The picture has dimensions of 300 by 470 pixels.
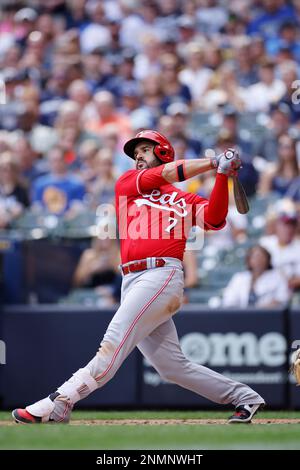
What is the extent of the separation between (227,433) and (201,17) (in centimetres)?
937

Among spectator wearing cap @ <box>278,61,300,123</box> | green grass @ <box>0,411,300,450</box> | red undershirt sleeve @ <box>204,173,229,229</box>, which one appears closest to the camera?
green grass @ <box>0,411,300,450</box>

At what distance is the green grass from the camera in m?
5.49

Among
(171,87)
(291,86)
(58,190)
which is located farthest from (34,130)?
(291,86)

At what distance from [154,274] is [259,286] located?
3.34 m

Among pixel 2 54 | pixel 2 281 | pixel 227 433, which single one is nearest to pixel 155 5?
pixel 2 54

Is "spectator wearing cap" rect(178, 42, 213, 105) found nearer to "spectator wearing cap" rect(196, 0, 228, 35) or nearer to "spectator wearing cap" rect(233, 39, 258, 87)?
"spectator wearing cap" rect(233, 39, 258, 87)

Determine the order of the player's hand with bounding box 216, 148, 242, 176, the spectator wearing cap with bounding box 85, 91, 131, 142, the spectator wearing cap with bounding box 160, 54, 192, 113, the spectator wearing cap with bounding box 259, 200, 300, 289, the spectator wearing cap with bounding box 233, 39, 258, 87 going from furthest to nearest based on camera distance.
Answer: the spectator wearing cap with bounding box 233, 39, 258, 87, the spectator wearing cap with bounding box 160, 54, 192, 113, the spectator wearing cap with bounding box 85, 91, 131, 142, the spectator wearing cap with bounding box 259, 200, 300, 289, the player's hand with bounding box 216, 148, 242, 176

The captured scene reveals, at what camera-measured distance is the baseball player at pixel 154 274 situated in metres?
6.57

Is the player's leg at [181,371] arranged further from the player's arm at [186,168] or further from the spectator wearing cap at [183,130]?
the spectator wearing cap at [183,130]

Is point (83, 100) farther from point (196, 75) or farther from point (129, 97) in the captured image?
point (196, 75)

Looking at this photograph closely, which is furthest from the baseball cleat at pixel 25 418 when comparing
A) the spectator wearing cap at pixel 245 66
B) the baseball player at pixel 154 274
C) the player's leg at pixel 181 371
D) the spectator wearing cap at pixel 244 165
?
the spectator wearing cap at pixel 245 66

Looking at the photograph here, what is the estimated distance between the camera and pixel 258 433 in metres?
6.11

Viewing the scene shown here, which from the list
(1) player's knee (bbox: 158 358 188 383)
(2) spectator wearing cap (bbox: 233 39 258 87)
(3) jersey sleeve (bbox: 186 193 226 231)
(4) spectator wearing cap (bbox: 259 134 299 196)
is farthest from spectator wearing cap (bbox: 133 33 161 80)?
(1) player's knee (bbox: 158 358 188 383)
